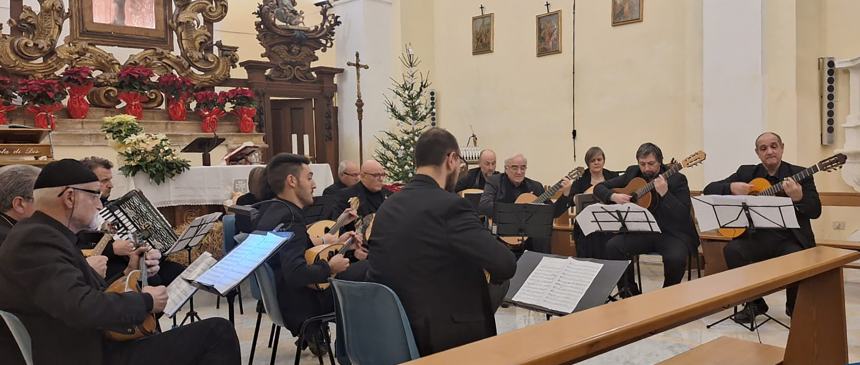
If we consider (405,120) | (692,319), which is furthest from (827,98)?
(692,319)

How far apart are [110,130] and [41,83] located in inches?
55.5

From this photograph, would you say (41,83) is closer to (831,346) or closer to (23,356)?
(23,356)

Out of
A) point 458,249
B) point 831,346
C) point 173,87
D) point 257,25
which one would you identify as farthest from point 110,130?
point 831,346

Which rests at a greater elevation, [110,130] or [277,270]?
[110,130]

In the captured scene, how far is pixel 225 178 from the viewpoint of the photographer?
25.5 ft

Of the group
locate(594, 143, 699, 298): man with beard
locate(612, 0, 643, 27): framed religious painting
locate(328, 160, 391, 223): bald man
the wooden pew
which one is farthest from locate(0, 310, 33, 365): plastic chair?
locate(612, 0, 643, 27): framed religious painting

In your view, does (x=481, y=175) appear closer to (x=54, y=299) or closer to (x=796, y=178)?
(x=796, y=178)

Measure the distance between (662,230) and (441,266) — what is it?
361 cm

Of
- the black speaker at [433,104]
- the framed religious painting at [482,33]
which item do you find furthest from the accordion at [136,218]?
the black speaker at [433,104]

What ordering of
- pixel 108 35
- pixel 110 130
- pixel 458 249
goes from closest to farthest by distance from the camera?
pixel 458 249 < pixel 110 130 < pixel 108 35

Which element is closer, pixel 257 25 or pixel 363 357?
pixel 363 357

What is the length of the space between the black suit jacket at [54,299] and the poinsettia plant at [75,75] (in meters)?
6.24

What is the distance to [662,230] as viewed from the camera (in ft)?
19.8

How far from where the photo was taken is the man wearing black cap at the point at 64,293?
99.0 inches
